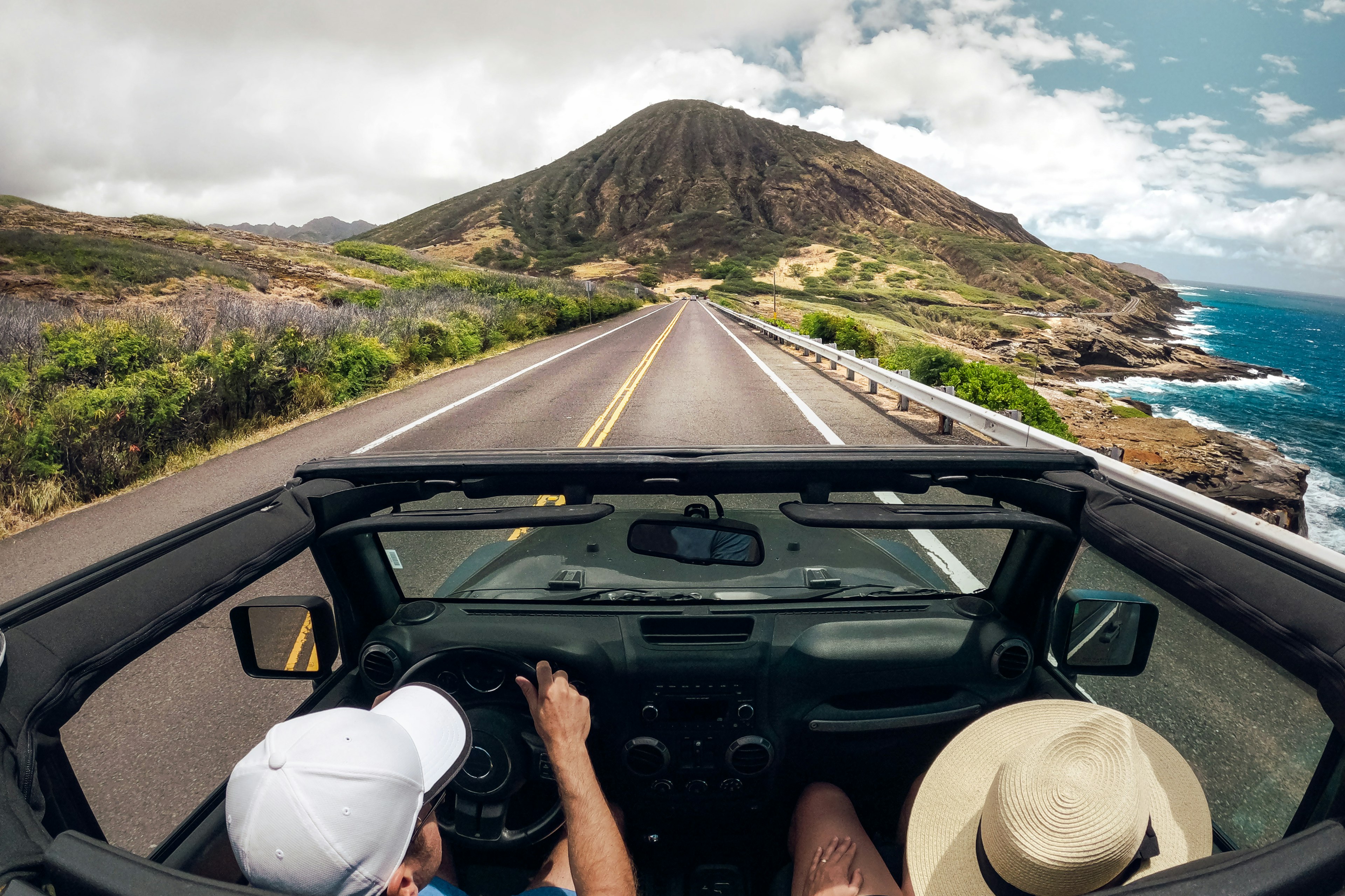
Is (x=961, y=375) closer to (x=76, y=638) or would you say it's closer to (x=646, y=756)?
(x=646, y=756)

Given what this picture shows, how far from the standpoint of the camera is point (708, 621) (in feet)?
7.84

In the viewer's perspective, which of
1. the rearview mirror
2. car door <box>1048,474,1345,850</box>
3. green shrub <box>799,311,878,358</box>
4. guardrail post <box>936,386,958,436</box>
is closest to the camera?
car door <box>1048,474,1345,850</box>

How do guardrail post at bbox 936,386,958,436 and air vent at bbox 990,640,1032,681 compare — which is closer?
air vent at bbox 990,640,1032,681

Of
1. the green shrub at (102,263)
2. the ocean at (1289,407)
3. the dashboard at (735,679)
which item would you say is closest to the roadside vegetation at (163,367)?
the green shrub at (102,263)

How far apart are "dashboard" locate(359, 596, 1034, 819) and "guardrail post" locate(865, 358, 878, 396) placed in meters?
11.3

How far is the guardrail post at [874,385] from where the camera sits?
1338 centimetres

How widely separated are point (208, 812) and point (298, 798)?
585 millimetres

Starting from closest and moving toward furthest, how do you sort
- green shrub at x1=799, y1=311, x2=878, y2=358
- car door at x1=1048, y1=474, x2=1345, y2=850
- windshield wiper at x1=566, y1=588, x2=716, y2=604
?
car door at x1=1048, y1=474, x2=1345, y2=850
windshield wiper at x1=566, y1=588, x2=716, y2=604
green shrub at x1=799, y1=311, x2=878, y2=358

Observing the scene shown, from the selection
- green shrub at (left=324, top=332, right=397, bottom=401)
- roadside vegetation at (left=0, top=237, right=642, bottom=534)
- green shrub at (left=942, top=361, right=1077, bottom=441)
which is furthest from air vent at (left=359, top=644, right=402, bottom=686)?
green shrub at (left=324, top=332, right=397, bottom=401)

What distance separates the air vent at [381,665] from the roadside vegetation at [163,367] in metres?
7.10

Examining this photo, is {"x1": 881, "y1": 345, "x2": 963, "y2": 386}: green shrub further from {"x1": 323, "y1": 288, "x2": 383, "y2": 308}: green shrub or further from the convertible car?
{"x1": 323, "y1": 288, "x2": 383, "y2": 308}: green shrub

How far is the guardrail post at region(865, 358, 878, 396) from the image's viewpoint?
43.9ft

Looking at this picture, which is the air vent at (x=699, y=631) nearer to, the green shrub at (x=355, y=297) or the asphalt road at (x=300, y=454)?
the asphalt road at (x=300, y=454)

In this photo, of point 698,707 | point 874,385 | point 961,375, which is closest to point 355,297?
point 874,385
